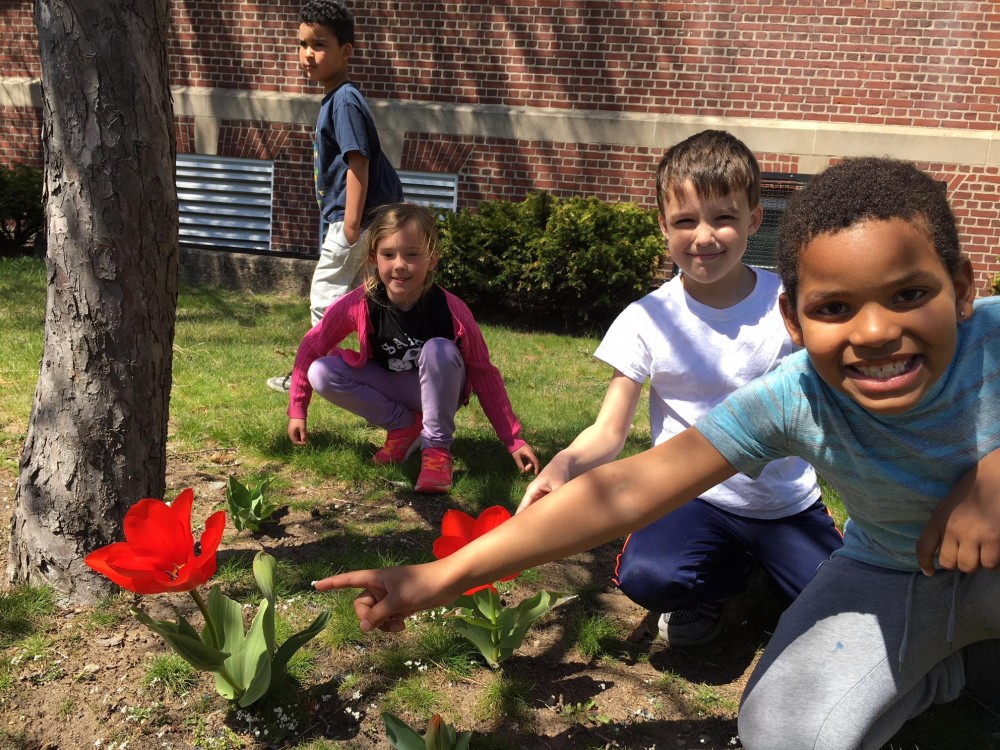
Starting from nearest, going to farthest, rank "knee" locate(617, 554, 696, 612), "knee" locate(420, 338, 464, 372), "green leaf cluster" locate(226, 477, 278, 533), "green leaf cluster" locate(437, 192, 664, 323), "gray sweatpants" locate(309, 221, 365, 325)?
"knee" locate(617, 554, 696, 612) < "green leaf cluster" locate(226, 477, 278, 533) < "knee" locate(420, 338, 464, 372) < "gray sweatpants" locate(309, 221, 365, 325) < "green leaf cluster" locate(437, 192, 664, 323)

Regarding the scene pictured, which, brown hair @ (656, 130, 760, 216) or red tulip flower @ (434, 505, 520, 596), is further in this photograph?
brown hair @ (656, 130, 760, 216)

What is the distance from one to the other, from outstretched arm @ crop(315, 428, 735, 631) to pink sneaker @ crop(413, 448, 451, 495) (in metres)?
1.90

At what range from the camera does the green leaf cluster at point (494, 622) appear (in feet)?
8.35

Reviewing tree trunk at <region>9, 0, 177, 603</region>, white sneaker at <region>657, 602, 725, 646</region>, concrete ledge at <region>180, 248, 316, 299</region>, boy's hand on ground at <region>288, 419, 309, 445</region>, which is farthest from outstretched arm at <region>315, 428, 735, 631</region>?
concrete ledge at <region>180, 248, 316, 299</region>

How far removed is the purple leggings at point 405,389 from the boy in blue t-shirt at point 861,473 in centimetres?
198

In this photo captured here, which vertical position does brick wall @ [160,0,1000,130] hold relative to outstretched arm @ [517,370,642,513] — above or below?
above

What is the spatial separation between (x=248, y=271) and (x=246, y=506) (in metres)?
6.22

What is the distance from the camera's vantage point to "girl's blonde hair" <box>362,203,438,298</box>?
395 cm

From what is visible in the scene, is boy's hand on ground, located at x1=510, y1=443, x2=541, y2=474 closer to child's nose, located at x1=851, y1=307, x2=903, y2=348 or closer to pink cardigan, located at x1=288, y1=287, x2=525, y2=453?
pink cardigan, located at x1=288, y1=287, x2=525, y2=453

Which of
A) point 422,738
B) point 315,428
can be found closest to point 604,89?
point 315,428

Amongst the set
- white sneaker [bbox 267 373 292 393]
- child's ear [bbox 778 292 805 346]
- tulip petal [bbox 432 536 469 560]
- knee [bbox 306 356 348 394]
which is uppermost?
child's ear [bbox 778 292 805 346]

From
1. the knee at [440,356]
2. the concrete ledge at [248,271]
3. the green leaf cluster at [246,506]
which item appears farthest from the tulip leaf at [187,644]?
the concrete ledge at [248,271]

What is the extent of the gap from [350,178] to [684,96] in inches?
207

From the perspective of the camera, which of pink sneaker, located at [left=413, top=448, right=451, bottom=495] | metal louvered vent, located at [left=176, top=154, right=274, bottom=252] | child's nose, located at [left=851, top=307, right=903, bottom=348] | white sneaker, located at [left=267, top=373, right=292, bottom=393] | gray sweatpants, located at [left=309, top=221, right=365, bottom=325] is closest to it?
child's nose, located at [left=851, top=307, right=903, bottom=348]
